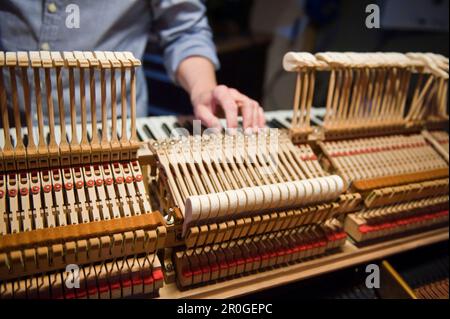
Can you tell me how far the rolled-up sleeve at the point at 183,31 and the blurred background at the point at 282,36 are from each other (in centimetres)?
36

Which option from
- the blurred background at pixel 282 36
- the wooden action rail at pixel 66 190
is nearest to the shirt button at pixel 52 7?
the wooden action rail at pixel 66 190

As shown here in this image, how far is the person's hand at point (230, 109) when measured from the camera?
1909mm

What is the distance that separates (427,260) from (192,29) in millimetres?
2121

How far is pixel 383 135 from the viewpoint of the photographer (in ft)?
7.42

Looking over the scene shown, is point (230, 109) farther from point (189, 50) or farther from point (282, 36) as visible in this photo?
point (282, 36)

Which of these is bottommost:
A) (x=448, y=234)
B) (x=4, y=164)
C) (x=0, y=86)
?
(x=448, y=234)

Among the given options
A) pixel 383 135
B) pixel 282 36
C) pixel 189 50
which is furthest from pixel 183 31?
pixel 282 36

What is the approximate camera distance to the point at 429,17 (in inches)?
125

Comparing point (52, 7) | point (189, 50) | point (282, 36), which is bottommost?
point (282, 36)

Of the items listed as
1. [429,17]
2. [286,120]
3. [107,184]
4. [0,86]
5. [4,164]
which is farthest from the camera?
[429,17]

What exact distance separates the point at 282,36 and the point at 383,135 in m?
3.06

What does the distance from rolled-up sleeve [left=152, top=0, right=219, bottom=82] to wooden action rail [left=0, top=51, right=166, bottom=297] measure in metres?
0.96
